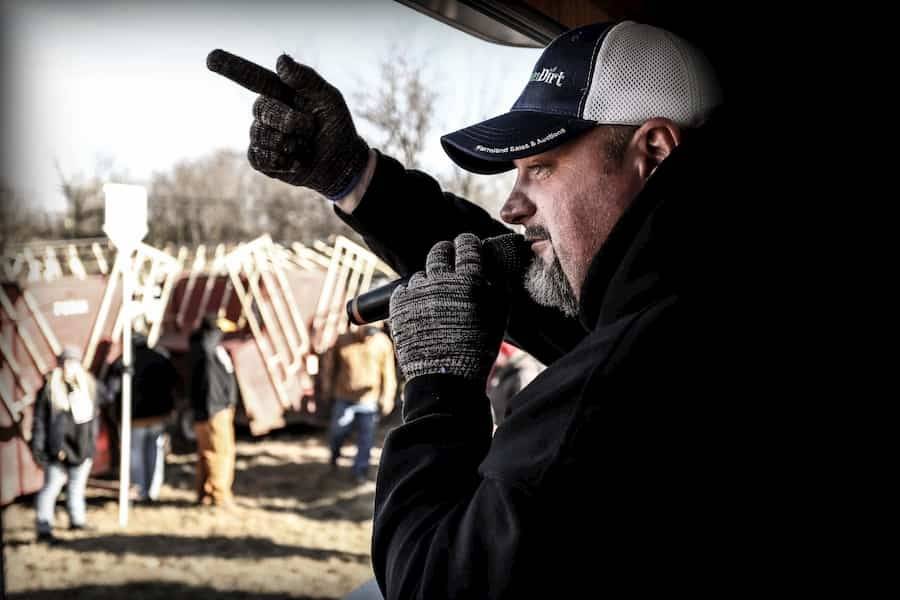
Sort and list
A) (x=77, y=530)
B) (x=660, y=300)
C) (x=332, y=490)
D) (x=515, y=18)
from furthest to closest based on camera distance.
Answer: (x=332, y=490)
(x=77, y=530)
(x=515, y=18)
(x=660, y=300)

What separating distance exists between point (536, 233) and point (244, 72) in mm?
351

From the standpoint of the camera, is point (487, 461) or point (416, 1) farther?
point (416, 1)

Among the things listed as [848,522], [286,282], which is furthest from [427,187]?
[286,282]

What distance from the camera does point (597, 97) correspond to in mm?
719

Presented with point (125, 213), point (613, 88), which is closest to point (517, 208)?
point (613, 88)

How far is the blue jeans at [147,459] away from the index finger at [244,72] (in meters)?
3.55

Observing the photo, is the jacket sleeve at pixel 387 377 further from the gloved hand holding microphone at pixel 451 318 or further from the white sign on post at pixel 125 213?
the gloved hand holding microphone at pixel 451 318

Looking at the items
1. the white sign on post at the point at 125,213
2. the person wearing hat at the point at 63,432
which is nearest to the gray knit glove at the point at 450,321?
the white sign on post at the point at 125,213

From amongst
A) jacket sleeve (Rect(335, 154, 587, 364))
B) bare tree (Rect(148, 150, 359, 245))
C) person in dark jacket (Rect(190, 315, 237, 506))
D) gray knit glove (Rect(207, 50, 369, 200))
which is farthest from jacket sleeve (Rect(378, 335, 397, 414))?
gray knit glove (Rect(207, 50, 369, 200))

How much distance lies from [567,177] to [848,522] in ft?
1.27

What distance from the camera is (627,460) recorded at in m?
0.49

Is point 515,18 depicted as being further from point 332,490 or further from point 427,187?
point 332,490

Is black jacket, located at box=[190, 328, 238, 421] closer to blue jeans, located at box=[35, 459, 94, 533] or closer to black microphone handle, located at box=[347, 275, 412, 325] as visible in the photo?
blue jeans, located at box=[35, 459, 94, 533]

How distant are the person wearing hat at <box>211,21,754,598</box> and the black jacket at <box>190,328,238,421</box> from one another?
349 centimetres
